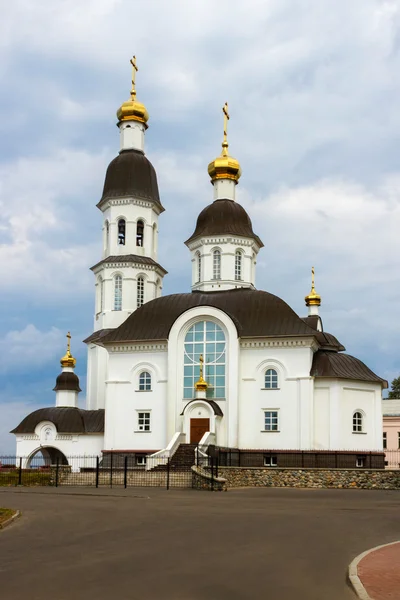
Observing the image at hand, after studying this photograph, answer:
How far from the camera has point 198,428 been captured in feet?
128

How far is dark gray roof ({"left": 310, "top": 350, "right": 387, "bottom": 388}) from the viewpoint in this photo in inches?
1555

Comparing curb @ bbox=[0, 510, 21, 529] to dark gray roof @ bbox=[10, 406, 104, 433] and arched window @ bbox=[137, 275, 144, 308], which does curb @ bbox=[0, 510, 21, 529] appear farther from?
arched window @ bbox=[137, 275, 144, 308]

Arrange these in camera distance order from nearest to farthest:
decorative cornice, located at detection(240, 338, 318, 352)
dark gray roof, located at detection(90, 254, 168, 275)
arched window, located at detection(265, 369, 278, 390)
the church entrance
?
the church entrance, decorative cornice, located at detection(240, 338, 318, 352), arched window, located at detection(265, 369, 278, 390), dark gray roof, located at detection(90, 254, 168, 275)

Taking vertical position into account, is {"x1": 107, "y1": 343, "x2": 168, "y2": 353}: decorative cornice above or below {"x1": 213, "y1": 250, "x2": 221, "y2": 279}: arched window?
below

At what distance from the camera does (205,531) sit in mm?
14273

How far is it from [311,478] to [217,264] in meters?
16.1

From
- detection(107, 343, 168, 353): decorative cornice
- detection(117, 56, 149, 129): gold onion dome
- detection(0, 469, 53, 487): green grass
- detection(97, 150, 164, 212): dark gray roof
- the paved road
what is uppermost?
detection(117, 56, 149, 129): gold onion dome

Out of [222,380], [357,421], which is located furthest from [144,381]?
[357,421]

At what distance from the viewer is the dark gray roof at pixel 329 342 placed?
4528 cm

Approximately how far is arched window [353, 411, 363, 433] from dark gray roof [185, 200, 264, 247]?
11.8 metres

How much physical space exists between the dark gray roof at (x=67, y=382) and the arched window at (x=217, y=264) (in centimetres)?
1088

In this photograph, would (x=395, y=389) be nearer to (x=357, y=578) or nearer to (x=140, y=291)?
(x=140, y=291)

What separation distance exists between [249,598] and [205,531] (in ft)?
18.2

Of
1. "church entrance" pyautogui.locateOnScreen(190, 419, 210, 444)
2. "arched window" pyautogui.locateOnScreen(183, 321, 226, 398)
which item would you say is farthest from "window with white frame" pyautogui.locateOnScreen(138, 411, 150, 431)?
"church entrance" pyautogui.locateOnScreen(190, 419, 210, 444)
